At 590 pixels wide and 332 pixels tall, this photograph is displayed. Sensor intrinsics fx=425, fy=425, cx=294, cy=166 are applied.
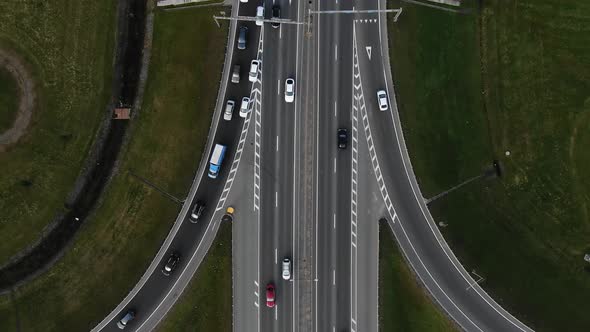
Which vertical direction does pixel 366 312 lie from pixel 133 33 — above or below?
below

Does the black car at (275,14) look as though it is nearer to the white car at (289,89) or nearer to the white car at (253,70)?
the white car at (253,70)

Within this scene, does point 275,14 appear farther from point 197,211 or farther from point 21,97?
point 21,97

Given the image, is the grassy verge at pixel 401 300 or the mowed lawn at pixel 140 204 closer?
the grassy verge at pixel 401 300

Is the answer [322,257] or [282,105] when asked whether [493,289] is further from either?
[282,105]

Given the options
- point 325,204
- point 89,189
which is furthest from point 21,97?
point 325,204

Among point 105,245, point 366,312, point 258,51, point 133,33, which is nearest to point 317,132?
point 258,51

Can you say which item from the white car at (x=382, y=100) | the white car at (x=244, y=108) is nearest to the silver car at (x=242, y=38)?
the white car at (x=244, y=108)
